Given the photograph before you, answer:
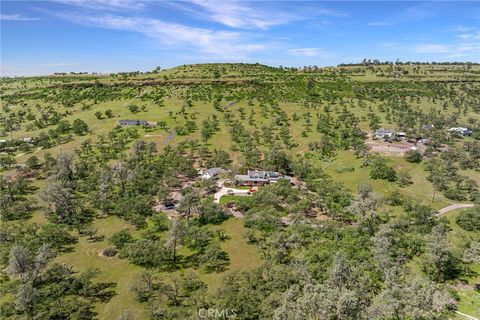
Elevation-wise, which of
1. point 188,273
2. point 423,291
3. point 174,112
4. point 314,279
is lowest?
point 188,273

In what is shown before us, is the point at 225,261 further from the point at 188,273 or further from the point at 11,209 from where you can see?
the point at 11,209

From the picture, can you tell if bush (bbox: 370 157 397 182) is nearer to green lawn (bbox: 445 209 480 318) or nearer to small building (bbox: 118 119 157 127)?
green lawn (bbox: 445 209 480 318)

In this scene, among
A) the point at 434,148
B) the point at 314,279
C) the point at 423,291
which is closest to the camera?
the point at 423,291

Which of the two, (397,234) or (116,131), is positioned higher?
(116,131)

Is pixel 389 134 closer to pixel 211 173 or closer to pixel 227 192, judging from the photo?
pixel 211 173

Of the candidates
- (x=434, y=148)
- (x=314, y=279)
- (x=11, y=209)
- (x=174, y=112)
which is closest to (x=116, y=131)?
(x=174, y=112)

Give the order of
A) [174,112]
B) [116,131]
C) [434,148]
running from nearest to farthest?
[434,148] → [116,131] → [174,112]
